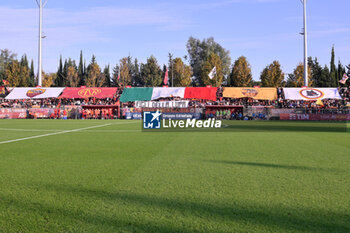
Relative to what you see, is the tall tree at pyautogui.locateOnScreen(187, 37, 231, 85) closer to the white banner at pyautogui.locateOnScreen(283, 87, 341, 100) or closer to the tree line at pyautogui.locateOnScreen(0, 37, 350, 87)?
the tree line at pyautogui.locateOnScreen(0, 37, 350, 87)

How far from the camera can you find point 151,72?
80062 millimetres

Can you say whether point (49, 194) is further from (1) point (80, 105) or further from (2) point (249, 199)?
(1) point (80, 105)

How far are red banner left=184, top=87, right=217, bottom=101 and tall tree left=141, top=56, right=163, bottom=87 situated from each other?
114 feet

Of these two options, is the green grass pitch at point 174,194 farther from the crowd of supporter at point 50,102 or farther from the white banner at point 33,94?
the white banner at point 33,94

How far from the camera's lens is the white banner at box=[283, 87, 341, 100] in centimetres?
4238


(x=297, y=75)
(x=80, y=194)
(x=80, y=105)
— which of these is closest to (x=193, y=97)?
(x=80, y=105)

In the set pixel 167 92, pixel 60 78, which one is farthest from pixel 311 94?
pixel 60 78

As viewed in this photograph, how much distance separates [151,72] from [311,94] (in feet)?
148

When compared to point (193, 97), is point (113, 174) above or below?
below

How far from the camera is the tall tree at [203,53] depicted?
94.4 metres

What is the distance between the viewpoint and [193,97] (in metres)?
44.2

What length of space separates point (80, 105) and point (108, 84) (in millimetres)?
44817

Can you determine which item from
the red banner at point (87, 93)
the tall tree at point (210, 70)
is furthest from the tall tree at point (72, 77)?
the red banner at point (87, 93)

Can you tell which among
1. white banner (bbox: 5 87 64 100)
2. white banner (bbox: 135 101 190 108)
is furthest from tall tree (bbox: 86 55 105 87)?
white banner (bbox: 135 101 190 108)
